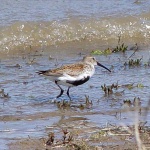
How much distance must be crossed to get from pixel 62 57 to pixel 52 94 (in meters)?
2.19

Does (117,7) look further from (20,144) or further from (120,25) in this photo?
(20,144)

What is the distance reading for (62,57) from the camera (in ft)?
33.1

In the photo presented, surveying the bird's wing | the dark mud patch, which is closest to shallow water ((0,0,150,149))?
the dark mud patch

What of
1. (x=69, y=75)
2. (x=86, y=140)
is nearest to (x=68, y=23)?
(x=69, y=75)

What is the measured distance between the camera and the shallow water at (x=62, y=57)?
682cm

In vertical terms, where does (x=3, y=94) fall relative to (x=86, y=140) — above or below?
above

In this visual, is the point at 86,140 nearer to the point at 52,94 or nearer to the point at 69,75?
the point at 69,75

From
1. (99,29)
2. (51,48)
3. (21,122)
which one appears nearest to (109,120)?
(21,122)

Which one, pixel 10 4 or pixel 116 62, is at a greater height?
pixel 10 4

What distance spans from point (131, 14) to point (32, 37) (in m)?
2.18

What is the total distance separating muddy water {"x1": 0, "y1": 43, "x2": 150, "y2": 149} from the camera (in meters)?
6.54

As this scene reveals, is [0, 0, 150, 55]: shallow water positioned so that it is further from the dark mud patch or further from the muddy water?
the dark mud patch

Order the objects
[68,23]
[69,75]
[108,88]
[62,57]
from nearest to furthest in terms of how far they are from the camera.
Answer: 1. [69,75]
2. [108,88]
3. [62,57]
4. [68,23]

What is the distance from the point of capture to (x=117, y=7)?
1226 centimetres
